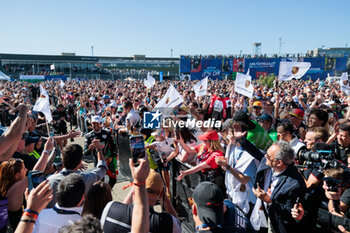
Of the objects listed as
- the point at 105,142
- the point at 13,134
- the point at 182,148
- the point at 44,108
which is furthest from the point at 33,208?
the point at 44,108

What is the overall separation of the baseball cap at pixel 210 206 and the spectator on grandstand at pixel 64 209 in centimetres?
114

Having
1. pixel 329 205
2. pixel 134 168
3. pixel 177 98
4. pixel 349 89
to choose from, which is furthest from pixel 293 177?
pixel 349 89

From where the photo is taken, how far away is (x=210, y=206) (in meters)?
1.97

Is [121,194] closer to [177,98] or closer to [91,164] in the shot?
[91,164]

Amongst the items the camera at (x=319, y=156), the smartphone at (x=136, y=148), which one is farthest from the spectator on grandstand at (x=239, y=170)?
the smartphone at (x=136, y=148)

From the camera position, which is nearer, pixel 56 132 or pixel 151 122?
pixel 151 122

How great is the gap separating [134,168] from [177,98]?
6.12 m

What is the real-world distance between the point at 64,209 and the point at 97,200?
309 millimetres

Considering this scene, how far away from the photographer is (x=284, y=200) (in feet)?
9.02

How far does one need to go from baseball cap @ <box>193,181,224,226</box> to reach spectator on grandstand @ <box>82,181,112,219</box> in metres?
1.03

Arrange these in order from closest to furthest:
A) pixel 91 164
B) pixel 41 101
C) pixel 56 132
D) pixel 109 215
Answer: pixel 109 215, pixel 41 101, pixel 91 164, pixel 56 132

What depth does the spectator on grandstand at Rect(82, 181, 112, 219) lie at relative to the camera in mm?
2441

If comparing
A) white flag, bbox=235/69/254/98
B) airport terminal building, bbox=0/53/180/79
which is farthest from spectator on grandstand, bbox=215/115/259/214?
airport terminal building, bbox=0/53/180/79

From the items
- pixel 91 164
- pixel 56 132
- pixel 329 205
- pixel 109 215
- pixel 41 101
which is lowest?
pixel 91 164
